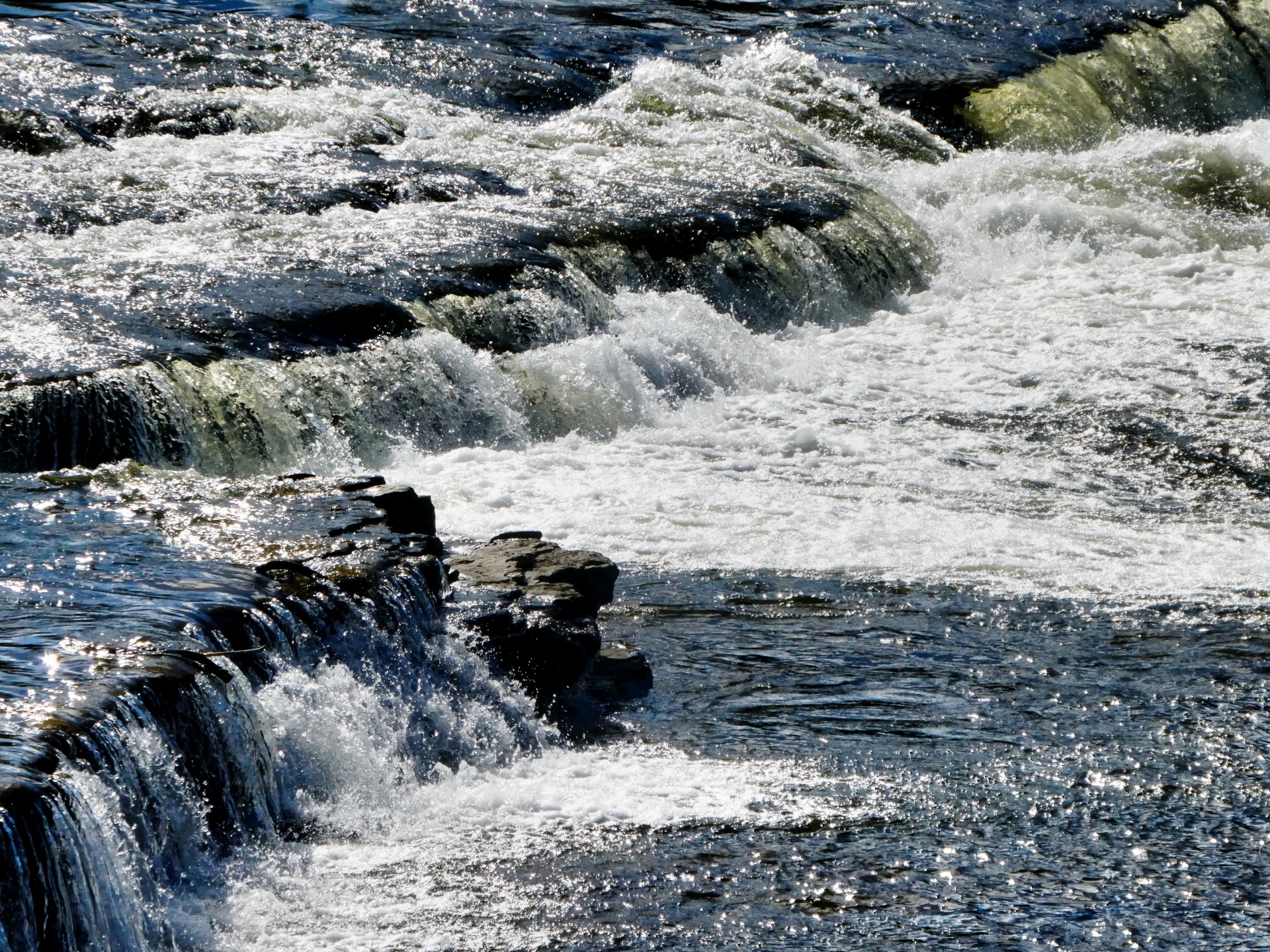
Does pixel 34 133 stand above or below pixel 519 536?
above

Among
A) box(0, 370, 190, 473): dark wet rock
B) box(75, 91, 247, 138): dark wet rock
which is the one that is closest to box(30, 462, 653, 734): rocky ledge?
box(0, 370, 190, 473): dark wet rock

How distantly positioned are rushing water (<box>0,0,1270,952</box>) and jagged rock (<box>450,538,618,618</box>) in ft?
0.92

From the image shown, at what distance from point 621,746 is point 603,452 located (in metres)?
4.33

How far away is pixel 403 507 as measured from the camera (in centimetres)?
686

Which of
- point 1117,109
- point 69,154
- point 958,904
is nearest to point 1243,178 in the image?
point 1117,109

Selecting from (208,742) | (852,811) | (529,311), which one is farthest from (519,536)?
(529,311)

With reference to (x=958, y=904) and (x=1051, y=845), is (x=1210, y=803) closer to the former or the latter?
(x=1051, y=845)

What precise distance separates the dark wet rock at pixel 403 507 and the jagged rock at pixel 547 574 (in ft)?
1.01

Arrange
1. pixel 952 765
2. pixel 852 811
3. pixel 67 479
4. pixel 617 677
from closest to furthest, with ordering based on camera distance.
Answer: pixel 852 811
pixel 952 765
pixel 617 677
pixel 67 479

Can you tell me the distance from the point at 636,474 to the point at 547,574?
2.81 metres

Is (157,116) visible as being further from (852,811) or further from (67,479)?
(852,811)

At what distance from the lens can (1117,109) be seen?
20.9 metres

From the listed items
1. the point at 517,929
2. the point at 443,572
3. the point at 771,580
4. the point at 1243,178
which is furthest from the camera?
the point at 1243,178

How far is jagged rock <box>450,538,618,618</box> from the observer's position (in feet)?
22.7
